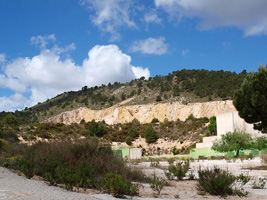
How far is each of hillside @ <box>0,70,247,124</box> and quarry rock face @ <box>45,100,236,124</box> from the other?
277 cm

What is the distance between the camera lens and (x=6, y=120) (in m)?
56.0

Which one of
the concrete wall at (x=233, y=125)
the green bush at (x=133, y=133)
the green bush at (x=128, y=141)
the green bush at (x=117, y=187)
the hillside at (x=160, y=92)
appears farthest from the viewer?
the hillside at (x=160, y=92)

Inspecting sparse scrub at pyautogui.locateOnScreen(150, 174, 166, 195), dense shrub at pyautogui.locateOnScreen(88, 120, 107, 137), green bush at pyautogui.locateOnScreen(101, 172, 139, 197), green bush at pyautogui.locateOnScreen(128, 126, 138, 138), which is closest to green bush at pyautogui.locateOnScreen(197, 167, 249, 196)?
sparse scrub at pyautogui.locateOnScreen(150, 174, 166, 195)

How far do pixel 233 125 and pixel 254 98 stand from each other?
2466 cm

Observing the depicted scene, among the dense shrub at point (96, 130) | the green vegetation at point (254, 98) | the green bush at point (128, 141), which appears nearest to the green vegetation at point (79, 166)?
the green vegetation at point (254, 98)

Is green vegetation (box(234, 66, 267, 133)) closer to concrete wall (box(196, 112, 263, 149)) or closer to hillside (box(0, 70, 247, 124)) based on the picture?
concrete wall (box(196, 112, 263, 149))

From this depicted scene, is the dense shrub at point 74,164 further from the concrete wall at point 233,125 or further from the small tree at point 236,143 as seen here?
the concrete wall at point 233,125

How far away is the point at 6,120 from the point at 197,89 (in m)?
53.6

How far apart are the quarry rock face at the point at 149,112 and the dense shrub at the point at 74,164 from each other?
66183 mm

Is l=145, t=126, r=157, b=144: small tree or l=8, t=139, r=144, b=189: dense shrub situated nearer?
l=8, t=139, r=144, b=189: dense shrub

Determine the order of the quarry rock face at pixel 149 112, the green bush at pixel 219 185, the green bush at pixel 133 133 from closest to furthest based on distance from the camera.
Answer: the green bush at pixel 219 185 < the green bush at pixel 133 133 < the quarry rock face at pixel 149 112

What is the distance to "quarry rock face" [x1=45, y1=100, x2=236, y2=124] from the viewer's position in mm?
75688

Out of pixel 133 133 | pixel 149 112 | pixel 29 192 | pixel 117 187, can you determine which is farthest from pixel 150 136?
pixel 29 192

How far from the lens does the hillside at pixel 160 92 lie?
83.1 m
